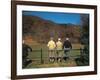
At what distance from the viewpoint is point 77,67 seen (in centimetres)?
219

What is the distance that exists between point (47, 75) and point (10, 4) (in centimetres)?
76

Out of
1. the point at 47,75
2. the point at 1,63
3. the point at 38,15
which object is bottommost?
the point at 47,75

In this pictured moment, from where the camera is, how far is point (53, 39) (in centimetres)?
211

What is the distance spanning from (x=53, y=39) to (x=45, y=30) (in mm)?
119

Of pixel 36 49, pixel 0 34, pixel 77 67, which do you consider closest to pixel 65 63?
pixel 77 67

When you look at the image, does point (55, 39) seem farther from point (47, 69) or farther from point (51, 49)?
point (47, 69)

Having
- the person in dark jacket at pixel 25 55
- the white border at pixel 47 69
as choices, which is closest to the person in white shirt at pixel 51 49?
the white border at pixel 47 69

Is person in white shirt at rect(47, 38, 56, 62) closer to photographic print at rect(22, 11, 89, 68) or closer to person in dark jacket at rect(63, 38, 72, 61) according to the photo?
photographic print at rect(22, 11, 89, 68)

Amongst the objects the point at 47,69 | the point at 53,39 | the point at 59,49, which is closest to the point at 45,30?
the point at 53,39

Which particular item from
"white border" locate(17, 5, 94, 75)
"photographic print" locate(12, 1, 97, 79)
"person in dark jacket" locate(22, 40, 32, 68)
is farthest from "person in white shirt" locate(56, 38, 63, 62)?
"person in dark jacket" locate(22, 40, 32, 68)

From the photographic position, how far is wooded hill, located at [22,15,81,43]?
6.64 ft

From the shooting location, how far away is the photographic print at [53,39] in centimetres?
199

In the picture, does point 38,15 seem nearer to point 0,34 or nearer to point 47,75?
point 0,34

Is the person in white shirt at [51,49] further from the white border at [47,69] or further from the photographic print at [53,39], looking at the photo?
the white border at [47,69]
